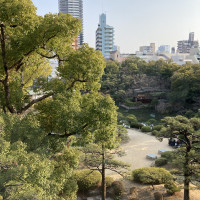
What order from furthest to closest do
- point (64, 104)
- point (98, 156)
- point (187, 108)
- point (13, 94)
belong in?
1. point (187, 108)
2. point (98, 156)
3. point (13, 94)
4. point (64, 104)

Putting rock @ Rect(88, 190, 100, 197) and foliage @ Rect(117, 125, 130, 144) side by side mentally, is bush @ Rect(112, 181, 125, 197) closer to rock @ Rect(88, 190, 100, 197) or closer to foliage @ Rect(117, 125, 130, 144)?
rock @ Rect(88, 190, 100, 197)

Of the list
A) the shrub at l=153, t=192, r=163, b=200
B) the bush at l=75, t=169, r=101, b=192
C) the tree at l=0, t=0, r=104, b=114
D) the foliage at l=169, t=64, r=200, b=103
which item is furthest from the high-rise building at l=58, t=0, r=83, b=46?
the tree at l=0, t=0, r=104, b=114

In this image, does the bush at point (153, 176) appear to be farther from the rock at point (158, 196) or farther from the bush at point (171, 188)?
the rock at point (158, 196)

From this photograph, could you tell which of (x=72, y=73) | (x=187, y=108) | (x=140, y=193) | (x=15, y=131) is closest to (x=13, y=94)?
(x=15, y=131)

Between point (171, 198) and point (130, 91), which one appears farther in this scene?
point (130, 91)

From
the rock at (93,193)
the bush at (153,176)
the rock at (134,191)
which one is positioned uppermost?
the bush at (153,176)

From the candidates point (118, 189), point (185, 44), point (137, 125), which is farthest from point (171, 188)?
point (185, 44)

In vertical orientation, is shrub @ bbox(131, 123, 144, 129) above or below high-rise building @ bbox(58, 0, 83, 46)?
below

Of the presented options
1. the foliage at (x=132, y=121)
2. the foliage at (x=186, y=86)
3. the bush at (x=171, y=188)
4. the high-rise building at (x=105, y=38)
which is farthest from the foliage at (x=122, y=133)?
the high-rise building at (x=105, y=38)

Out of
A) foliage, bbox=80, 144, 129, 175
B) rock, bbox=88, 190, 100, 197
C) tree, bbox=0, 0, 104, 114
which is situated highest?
tree, bbox=0, 0, 104, 114

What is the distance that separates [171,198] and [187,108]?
16.0 metres

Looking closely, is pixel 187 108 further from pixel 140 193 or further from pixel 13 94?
pixel 13 94

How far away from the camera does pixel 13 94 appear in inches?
189

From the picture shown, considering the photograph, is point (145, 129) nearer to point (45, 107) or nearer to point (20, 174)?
point (45, 107)
